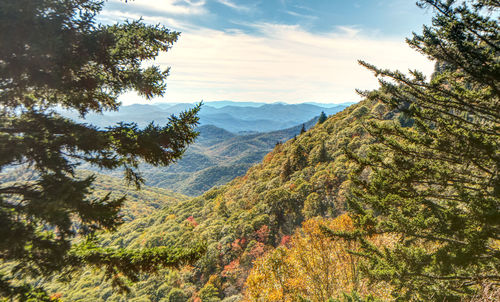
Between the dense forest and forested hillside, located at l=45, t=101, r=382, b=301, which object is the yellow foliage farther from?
forested hillside, located at l=45, t=101, r=382, b=301

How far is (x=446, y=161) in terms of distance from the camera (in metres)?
7.17

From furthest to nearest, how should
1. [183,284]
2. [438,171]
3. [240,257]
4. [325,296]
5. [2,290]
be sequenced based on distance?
[183,284] → [240,257] → [325,296] → [438,171] → [2,290]

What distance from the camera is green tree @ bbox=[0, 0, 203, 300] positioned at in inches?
166

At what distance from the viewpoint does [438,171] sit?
6.62m

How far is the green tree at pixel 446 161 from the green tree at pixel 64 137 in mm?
6160

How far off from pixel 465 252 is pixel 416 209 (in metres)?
2.26

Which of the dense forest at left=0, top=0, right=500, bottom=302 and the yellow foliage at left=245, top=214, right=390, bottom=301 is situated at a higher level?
the dense forest at left=0, top=0, right=500, bottom=302

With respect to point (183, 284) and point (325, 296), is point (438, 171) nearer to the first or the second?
point (325, 296)

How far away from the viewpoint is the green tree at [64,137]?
4227 mm

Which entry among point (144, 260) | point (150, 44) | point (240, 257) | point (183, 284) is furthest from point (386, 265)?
point (183, 284)

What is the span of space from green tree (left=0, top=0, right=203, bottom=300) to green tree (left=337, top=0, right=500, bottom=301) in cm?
616

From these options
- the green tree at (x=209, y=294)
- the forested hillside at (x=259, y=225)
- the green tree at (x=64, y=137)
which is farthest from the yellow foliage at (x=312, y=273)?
the green tree at (x=209, y=294)

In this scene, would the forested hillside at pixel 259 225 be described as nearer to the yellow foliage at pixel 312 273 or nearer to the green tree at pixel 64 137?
the yellow foliage at pixel 312 273

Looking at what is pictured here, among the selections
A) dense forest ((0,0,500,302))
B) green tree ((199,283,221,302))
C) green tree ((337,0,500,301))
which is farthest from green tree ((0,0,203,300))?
green tree ((199,283,221,302))
